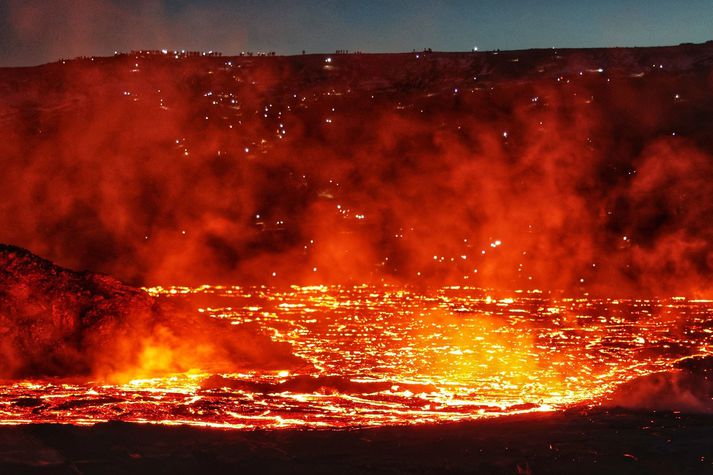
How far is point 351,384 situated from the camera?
4.81 metres

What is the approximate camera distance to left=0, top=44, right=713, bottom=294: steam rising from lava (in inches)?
398

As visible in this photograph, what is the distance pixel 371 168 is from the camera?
493 inches

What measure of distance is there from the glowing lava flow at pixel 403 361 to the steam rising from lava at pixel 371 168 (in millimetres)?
1435

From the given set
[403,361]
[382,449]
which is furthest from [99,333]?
[382,449]

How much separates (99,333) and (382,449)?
2.78 metres

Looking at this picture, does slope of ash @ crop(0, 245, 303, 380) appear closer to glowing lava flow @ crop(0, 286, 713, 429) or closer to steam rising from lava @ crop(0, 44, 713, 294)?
glowing lava flow @ crop(0, 286, 713, 429)

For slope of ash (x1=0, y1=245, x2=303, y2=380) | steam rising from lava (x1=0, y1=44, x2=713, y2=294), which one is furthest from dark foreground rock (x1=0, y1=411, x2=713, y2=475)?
steam rising from lava (x1=0, y1=44, x2=713, y2=294)

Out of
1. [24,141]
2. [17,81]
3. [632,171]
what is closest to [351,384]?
[632,171]

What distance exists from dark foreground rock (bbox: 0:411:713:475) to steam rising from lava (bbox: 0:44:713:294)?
17.8 feet

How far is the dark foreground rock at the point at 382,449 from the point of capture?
3156mm

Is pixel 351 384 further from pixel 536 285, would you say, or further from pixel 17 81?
pixel 17 81

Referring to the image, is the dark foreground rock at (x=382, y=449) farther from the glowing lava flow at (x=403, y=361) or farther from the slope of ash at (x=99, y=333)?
the slope of ash at (x=99, y=333)

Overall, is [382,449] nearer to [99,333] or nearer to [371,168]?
[99,333]

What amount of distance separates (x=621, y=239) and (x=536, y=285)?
2092mm
